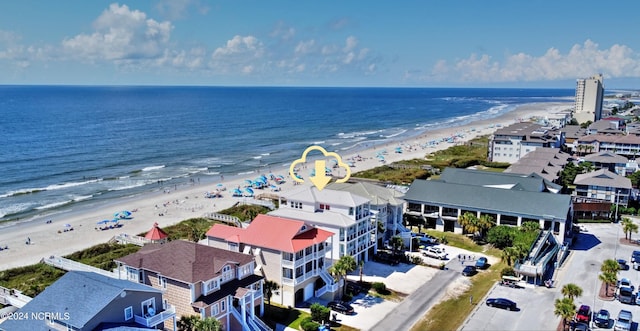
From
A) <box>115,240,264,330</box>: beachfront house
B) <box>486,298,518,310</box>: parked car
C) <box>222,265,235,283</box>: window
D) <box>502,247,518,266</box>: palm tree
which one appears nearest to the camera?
<box>115,240,264,330</box>: beachfront house

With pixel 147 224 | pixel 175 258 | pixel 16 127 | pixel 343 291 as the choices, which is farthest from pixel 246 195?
pixel 16 127

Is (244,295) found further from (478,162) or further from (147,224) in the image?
(478,162)

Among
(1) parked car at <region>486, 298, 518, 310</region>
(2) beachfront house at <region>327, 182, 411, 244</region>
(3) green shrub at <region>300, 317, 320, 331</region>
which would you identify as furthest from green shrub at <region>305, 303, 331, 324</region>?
(2) beachfront house at <region>327, 182, 411, 244</region>

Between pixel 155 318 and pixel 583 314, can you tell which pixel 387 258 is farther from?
pixel 155 318

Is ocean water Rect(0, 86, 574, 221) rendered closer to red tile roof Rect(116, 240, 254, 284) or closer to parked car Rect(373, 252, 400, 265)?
red tile roof Rect(116, 240, 254, 284)

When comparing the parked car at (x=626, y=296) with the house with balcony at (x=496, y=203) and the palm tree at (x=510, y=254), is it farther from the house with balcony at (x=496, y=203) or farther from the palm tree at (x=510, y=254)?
the house with balcony at (x=496, y=203)

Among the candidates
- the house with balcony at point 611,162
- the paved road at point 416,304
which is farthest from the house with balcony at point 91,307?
the house with balcony at point 611,162

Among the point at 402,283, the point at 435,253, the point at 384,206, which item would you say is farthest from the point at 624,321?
the point at 384,206
